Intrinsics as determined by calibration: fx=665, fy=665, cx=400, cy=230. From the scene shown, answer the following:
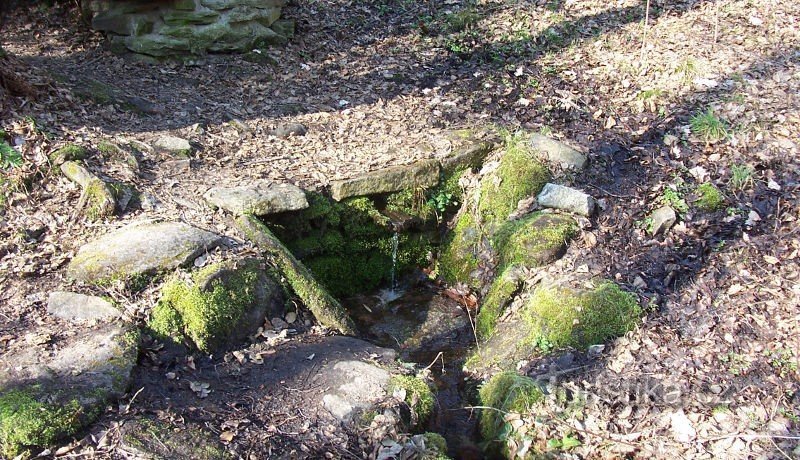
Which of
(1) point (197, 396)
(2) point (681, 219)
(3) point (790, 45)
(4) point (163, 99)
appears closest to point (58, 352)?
(1) point (197, 396)

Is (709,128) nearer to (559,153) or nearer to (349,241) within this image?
(559,153)

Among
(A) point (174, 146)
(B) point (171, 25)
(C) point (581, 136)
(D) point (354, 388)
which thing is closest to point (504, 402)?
(D) point (354, 388)

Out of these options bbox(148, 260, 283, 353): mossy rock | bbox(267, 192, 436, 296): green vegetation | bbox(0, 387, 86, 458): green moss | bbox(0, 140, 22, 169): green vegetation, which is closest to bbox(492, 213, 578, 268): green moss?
bbox(267, 192, 436, 296): green vegetation

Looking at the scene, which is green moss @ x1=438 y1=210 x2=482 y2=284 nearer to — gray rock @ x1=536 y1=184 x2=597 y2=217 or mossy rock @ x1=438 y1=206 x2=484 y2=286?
mossy rock @ x1=438 y1=206 x2=484 y2=286

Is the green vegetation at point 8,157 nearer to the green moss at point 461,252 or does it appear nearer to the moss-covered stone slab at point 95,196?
the moss-covered stone slab at point 95,196

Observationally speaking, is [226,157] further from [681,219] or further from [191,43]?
[681,219]

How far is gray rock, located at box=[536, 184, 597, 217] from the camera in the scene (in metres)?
5.52

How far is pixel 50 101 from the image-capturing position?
19.1 feet

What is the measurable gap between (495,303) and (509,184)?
43.5 inches

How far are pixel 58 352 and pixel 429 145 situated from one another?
3.63 metres

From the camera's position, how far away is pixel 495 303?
5.38 metres

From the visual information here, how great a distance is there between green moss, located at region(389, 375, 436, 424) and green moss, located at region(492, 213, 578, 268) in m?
1.61

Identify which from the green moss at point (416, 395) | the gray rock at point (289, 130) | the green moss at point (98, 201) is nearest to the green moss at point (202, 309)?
the green moss at point (98, 201)

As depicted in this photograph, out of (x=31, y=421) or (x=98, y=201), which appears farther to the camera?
(x=98, y=201)
